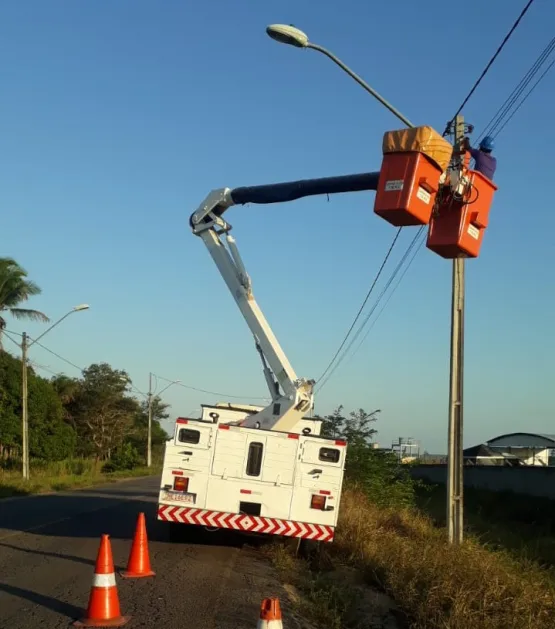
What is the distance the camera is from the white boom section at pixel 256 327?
13258 millimetres

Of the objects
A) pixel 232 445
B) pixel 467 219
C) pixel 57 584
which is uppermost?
pixel 467 219

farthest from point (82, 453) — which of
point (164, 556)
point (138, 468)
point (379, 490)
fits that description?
point (164, 556)

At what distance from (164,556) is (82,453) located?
5037cm

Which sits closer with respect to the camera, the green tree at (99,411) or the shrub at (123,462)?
the shrub at (123,462)

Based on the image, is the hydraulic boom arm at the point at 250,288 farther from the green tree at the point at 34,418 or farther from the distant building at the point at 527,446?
the distant building at the point at 527,446

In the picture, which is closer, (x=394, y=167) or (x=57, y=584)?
(x=394, y=167)

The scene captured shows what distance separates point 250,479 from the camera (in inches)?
474

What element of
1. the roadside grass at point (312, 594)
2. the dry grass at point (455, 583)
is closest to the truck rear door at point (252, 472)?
the roadside grass at point (312, 594)

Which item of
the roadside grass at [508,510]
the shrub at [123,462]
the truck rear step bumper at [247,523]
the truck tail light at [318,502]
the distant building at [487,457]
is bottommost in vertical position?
the truck rear step bumper at [247,523]

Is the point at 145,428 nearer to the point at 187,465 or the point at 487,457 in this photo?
the point at 487,457

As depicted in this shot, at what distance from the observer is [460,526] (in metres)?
12.4

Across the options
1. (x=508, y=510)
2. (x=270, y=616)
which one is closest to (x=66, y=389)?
(x=508, y=510)

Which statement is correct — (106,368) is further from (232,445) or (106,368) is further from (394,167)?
(394,167)

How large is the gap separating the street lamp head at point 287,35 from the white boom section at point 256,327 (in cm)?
399
